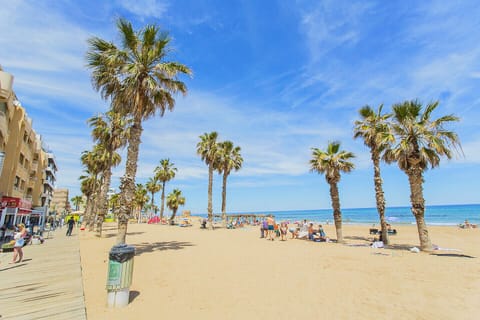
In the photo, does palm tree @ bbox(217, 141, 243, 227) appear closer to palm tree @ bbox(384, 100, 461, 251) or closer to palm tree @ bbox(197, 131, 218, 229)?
palm tree @ bbox(197, 131, 218, 229)

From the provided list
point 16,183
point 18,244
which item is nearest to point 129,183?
point 18,244

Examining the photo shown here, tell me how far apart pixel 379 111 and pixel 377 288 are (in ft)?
44.5

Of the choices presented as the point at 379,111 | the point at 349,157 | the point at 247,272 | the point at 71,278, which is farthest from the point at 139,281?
the point at 379,111

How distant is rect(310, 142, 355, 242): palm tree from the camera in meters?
17.0

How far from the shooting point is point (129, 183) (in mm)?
10938

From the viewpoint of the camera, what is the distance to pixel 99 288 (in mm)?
5996

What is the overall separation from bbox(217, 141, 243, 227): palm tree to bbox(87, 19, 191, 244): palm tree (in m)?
20.0

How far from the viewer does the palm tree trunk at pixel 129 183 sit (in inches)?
413

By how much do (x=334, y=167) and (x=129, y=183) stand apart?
13170mm

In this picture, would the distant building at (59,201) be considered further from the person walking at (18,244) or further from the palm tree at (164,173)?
the person walking at (18,244)

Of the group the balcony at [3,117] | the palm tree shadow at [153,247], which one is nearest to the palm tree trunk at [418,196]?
the palm tree shadow at [153,247]

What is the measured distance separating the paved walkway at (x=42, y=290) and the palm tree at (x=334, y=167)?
49.2ft

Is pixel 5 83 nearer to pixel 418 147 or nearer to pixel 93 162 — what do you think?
pixel 93 162

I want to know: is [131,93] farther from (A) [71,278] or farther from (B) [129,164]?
(A) [71,278]
